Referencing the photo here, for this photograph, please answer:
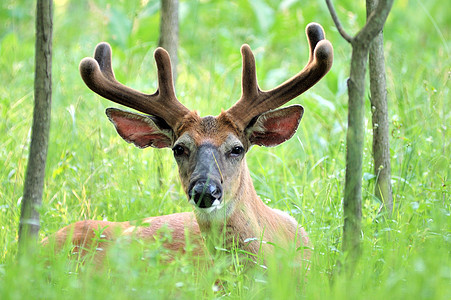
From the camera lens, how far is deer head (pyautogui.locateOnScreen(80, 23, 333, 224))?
4.11 meters

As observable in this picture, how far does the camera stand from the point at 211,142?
13.9 ft

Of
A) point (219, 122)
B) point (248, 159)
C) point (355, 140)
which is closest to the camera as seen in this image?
point (355, 140)

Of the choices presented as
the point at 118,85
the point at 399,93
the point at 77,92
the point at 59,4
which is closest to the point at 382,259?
the point at 118,85

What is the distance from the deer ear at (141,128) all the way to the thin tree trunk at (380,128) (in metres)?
1.34

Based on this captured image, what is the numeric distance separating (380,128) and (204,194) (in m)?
1.39

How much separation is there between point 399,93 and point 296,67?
2167 millimetres

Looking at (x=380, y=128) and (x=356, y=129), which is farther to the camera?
(x=380, y=128)

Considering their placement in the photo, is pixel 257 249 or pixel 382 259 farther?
pixel 257 249

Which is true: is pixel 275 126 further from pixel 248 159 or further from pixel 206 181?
pixel 248 159

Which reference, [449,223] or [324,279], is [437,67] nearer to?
[449,223]

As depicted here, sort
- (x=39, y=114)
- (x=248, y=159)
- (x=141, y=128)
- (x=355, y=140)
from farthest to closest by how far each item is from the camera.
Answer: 1. (x=248, y=159)
2. (x=141, y=128)
3. (x=39, y=114)
4. (x=355, y=140)

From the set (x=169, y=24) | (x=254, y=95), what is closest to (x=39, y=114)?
(x=254, y=95)

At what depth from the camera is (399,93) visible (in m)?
5.89

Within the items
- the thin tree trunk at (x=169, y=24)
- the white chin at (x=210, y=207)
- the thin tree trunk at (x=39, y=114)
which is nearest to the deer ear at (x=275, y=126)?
the white chin at (x=210, y=207)
